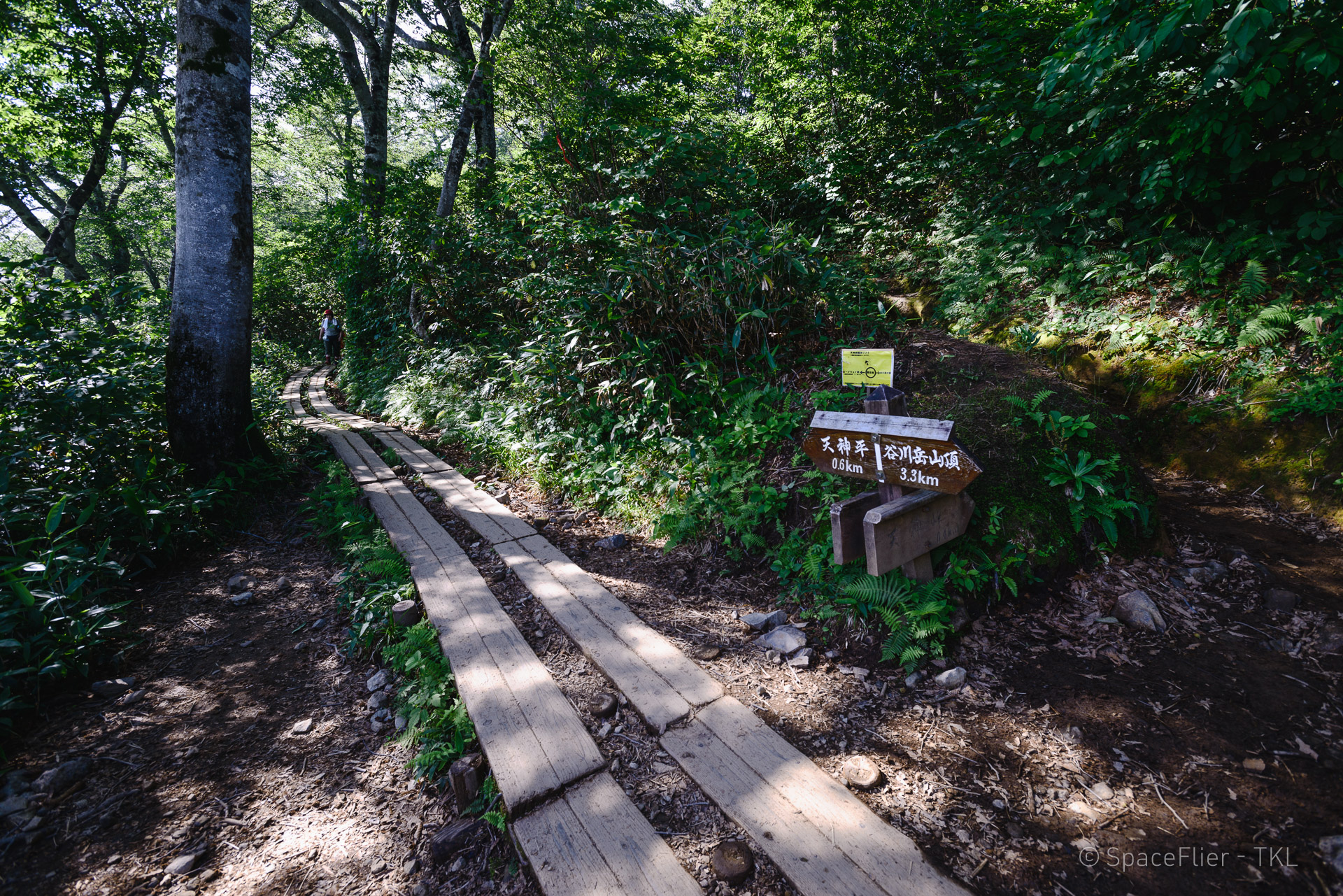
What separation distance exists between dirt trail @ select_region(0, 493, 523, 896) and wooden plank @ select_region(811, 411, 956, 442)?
2.37 meters

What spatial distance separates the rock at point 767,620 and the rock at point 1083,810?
4.64 ft

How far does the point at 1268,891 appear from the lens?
4.96ft

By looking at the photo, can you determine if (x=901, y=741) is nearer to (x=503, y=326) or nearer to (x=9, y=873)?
(x=9, y=873)

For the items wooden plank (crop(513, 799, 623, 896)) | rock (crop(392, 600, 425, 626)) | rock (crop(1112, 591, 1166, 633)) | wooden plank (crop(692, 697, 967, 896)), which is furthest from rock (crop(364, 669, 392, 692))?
rock (crop(1112, 591, 1166, 633))

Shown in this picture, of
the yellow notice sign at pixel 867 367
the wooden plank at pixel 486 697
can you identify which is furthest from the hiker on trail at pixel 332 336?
the yellow notice sign at pixel 867 367

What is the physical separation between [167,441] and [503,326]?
4300 millimetres

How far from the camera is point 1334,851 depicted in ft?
5.17

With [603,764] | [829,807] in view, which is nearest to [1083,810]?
[829,807]

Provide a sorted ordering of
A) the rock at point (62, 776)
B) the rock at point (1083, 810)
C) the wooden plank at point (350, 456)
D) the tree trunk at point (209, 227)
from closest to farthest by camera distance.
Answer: the rock at point (1083, 810), the rock at point (62, 776), the tree trunk at point (209, 227), the wooden plank at point (350, 456)

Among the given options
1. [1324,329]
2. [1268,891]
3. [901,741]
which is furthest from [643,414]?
[1324,329]

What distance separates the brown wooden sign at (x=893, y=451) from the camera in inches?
91.9

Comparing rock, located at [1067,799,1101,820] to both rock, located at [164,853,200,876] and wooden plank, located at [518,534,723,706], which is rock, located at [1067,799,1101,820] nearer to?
wooden plank, located at [518,534,723,706]

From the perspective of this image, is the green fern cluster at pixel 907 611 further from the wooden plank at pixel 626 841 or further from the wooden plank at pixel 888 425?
the wooden plank at pixel 626 841

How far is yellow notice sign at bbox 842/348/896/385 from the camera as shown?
2.75m
